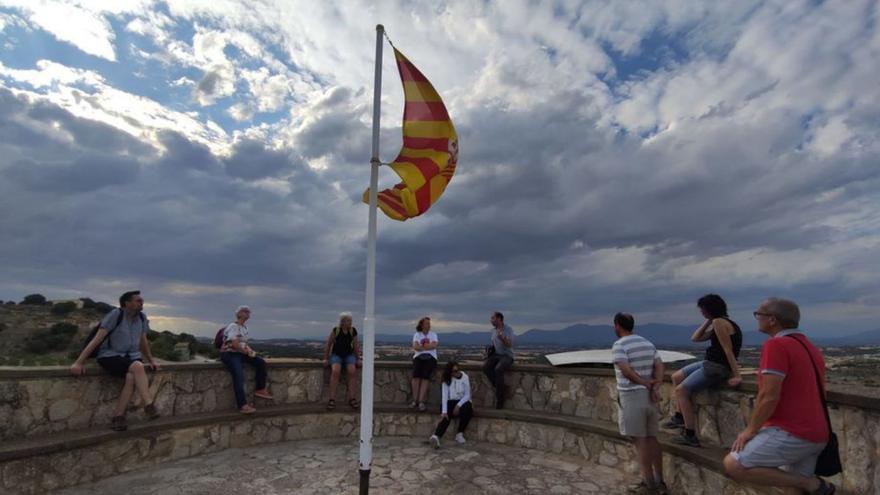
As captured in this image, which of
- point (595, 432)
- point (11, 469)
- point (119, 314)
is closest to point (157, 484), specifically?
point (11, 469)

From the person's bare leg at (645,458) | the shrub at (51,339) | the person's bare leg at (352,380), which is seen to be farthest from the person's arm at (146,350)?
the shrub at (51,339)

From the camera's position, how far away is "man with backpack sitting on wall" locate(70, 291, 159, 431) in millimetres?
5750

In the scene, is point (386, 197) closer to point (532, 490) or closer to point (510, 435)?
point (532, 490)

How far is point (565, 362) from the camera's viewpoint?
736 cm

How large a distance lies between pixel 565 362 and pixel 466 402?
1.68 meters

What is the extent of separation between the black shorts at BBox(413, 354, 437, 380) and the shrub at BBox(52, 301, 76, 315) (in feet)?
93.7

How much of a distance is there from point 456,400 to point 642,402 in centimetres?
331

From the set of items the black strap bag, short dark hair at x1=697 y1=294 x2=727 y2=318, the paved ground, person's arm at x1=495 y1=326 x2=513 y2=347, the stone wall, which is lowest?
the paved ground

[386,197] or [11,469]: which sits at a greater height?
[386,197]

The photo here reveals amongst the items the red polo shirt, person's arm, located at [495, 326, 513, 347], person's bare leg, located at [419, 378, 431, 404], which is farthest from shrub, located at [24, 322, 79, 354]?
the red polo shirt

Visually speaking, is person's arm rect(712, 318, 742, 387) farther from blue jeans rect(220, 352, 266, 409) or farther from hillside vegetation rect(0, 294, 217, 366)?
hillside vegetation rect(0, 294, 217, 366)

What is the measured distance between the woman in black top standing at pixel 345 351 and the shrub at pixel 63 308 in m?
27.5

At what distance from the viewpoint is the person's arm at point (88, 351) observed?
18.5ft

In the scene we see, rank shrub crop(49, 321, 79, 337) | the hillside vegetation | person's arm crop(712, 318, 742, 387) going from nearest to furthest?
person's arm crop(712, 318, 742, 387)
the hillside vegetation
shrub crop(49, 321, 79, 337)
